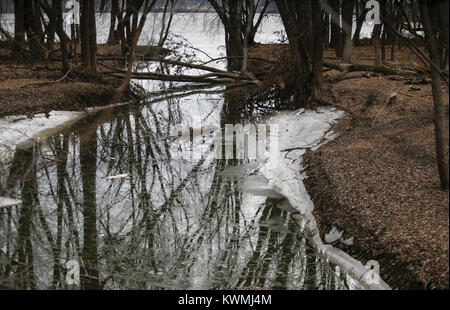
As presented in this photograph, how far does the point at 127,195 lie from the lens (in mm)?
7883

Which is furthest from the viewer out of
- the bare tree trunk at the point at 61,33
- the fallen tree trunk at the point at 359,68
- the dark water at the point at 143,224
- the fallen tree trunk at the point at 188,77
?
the fallen tree trunk at the point at 188,77

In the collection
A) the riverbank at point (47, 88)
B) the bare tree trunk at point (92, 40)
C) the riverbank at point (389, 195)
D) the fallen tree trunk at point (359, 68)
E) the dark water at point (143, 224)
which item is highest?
the bare tree trunk at point (92, 40)

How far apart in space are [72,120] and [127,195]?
5.33 m

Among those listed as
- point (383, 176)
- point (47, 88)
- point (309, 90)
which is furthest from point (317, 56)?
point (383, 176)

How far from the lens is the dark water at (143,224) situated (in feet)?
18.0

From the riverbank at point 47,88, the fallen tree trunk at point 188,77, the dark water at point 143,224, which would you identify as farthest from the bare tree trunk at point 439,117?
the fallen tree trunk at point 188,77

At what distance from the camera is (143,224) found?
6.84 metres

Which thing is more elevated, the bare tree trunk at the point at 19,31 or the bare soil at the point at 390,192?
the bare tree trunk at the point at 19,31

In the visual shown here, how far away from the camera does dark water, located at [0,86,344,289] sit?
18.0ft

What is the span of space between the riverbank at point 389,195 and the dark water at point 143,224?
475 mm

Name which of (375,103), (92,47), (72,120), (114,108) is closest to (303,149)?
(375,103)

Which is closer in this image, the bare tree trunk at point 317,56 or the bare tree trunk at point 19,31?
the bare tree trunk at point 317,56

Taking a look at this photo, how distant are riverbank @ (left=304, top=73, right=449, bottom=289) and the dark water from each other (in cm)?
48

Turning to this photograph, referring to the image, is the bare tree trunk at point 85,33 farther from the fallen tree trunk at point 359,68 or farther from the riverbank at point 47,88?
the fallen tree trunk at point 359,68
